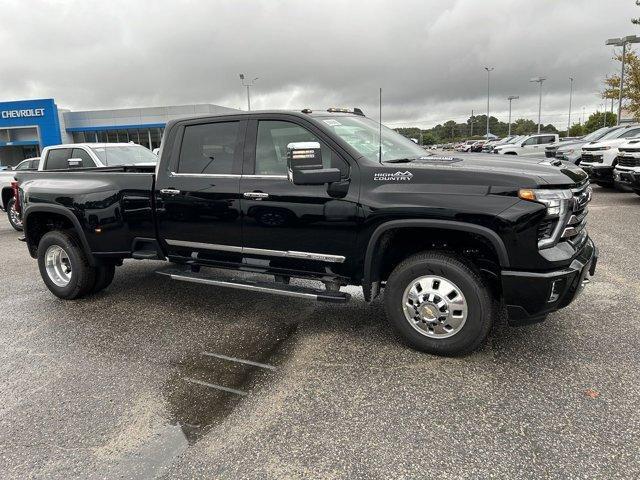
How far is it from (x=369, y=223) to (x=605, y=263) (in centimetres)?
406

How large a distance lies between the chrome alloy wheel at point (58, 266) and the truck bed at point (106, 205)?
0.52m

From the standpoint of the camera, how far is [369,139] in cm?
427

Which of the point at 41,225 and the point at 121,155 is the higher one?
the point at 121,155

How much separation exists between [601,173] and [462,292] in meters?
11.3

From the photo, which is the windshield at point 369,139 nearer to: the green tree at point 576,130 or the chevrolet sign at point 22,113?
the chevrolet sign at point 22,113

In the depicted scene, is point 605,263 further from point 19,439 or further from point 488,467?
point 19,439

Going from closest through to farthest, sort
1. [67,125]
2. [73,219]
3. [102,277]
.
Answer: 1. [73,219]
2. [102,277]
3. [67,125]

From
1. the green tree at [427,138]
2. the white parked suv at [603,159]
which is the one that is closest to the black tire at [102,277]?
the green tree at [427,138]

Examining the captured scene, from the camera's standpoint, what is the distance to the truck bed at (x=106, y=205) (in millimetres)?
4789

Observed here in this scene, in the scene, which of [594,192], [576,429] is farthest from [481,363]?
[594,192]

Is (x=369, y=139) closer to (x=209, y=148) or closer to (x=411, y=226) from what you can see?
(x=411, y=226)

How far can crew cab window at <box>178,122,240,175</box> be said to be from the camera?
4383 millimetres

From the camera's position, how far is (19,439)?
2.89 m

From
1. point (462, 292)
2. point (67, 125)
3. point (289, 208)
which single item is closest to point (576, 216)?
point (462, 292)
